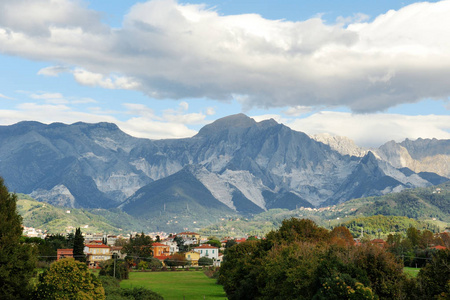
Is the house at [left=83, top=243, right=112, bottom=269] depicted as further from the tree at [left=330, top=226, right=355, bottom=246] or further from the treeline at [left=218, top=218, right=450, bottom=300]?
the treeline at [left=218, top=218, right=450, bottom=300]

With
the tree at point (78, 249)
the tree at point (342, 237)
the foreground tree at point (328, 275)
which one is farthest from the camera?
the tree at point (78, 249)

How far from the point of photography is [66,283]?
4966 centimetres

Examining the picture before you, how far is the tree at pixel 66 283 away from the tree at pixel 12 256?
147 inches

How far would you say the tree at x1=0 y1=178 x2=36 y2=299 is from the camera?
139ft

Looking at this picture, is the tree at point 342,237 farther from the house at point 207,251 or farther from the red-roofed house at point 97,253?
the red-roofed house at point 97,253

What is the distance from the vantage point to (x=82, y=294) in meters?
50.0

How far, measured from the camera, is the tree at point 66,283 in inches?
1913

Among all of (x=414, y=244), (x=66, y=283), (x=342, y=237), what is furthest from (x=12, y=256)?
(x=414, y=244)

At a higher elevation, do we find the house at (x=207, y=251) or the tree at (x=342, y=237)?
the tree at (x=342, y=237)

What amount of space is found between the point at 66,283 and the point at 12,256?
26.4 feet

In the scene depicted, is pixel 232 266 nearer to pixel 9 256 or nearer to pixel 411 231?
pixel 9 256

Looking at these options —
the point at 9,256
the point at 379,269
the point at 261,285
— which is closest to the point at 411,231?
the point at 261,285

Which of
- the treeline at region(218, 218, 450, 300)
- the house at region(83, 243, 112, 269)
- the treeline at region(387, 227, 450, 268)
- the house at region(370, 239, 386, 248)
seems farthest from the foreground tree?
the house at region(83, 243, 112, 269)

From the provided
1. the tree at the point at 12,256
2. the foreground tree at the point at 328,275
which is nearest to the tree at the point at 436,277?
the foreground tree at the point at 328,275
